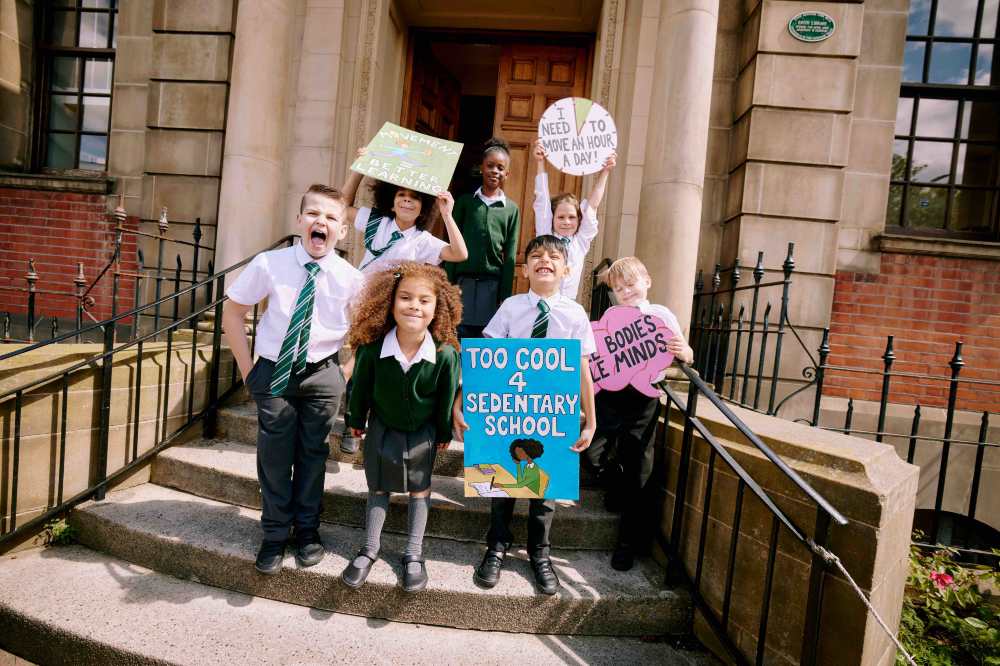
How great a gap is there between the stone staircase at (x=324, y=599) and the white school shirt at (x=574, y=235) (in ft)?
4.61

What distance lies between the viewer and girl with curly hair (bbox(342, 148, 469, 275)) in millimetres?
2850

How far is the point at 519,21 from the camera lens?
5.92 meters

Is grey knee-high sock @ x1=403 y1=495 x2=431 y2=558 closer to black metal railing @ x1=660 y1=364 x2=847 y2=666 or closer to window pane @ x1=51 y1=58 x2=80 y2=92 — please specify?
black metal railing @ x1=660 y1=364 x2=847 y2=666

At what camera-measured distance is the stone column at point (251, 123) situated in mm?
4832

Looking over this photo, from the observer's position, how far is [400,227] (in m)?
2.97

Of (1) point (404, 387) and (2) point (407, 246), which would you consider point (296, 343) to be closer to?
(1) point (404, 387)

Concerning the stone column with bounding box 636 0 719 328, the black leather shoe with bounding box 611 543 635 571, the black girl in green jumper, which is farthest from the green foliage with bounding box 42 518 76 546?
the stone column with bounding box 636 0 719 328

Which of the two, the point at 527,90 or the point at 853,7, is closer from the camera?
the point at 853,7

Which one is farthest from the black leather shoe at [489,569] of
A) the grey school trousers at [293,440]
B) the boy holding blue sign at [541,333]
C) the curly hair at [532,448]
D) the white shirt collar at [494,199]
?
the white shirt collar at [494,199]

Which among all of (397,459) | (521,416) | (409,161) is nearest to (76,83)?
(409,161)

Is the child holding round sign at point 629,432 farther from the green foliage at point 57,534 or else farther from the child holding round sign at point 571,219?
the green foliage at point 57,534

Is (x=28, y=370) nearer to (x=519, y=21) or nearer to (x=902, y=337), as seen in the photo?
(x=519, y=21)

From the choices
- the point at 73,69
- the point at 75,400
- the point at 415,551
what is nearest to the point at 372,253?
the point at 415,551

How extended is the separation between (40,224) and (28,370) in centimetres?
469
